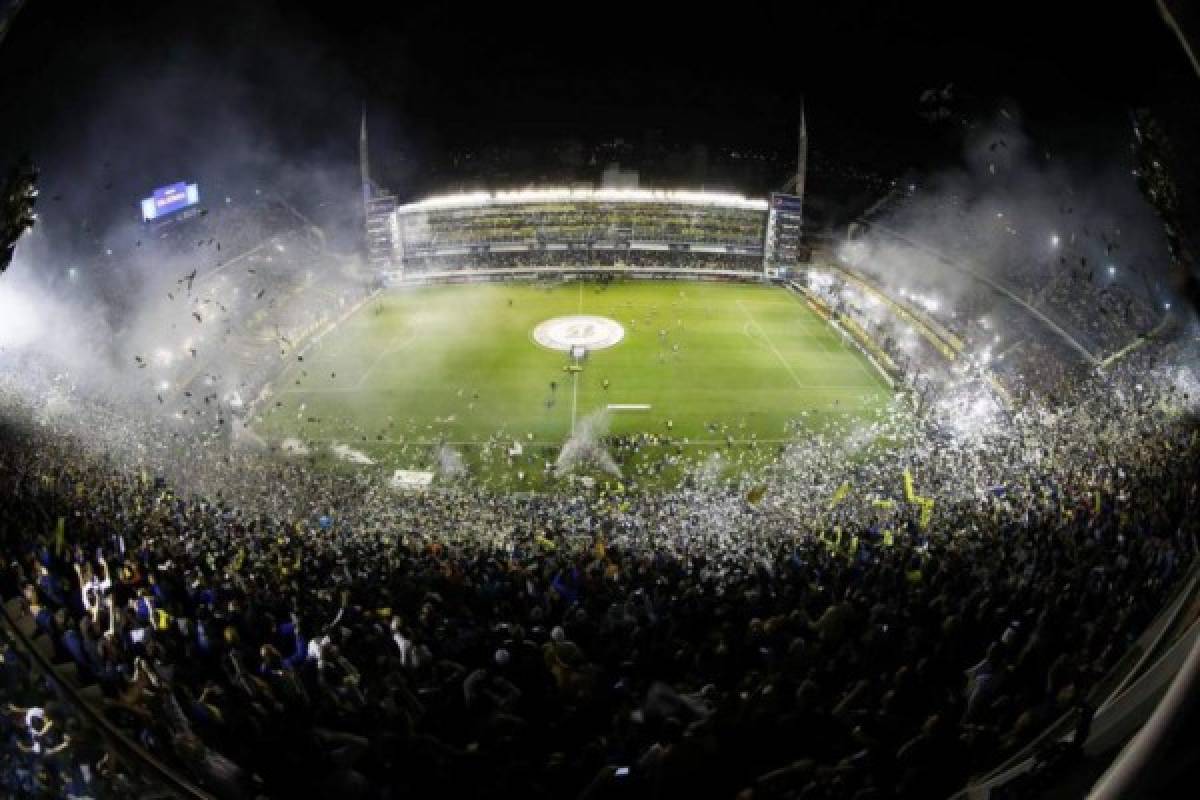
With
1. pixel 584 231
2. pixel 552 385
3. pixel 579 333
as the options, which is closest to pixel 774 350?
pixel 579 333

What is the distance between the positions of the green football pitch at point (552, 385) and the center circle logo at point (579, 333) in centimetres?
69

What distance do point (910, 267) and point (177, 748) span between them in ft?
157

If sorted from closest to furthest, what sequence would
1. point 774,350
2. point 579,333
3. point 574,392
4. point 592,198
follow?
1. point 574,392
2. point 774,350
3. point 579,333
4. point 592,198

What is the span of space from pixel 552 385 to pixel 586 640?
24774 mm

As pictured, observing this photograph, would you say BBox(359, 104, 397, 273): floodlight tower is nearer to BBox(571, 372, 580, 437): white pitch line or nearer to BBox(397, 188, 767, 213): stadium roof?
BBox(397, 188, 767, 213): stadium roof

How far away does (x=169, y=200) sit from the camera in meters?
48.3

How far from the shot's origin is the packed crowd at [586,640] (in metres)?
5.88

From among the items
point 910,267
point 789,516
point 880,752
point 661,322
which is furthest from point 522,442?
point 910,267

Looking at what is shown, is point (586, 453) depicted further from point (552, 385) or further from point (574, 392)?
point (552, 385)

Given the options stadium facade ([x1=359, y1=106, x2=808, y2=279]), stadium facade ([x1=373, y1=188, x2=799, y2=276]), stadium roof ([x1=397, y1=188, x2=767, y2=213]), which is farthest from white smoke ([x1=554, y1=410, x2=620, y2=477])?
stadium roof ([x1=397, y1=188, x2=767, y2=213])

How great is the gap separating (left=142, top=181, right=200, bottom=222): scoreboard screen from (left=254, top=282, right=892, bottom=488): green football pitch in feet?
53.4

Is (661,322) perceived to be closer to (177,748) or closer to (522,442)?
(522,442)

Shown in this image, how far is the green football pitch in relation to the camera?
27375 mm

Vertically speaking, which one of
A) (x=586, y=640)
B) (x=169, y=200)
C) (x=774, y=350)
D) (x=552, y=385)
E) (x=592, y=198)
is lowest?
(x=586, y=640)
